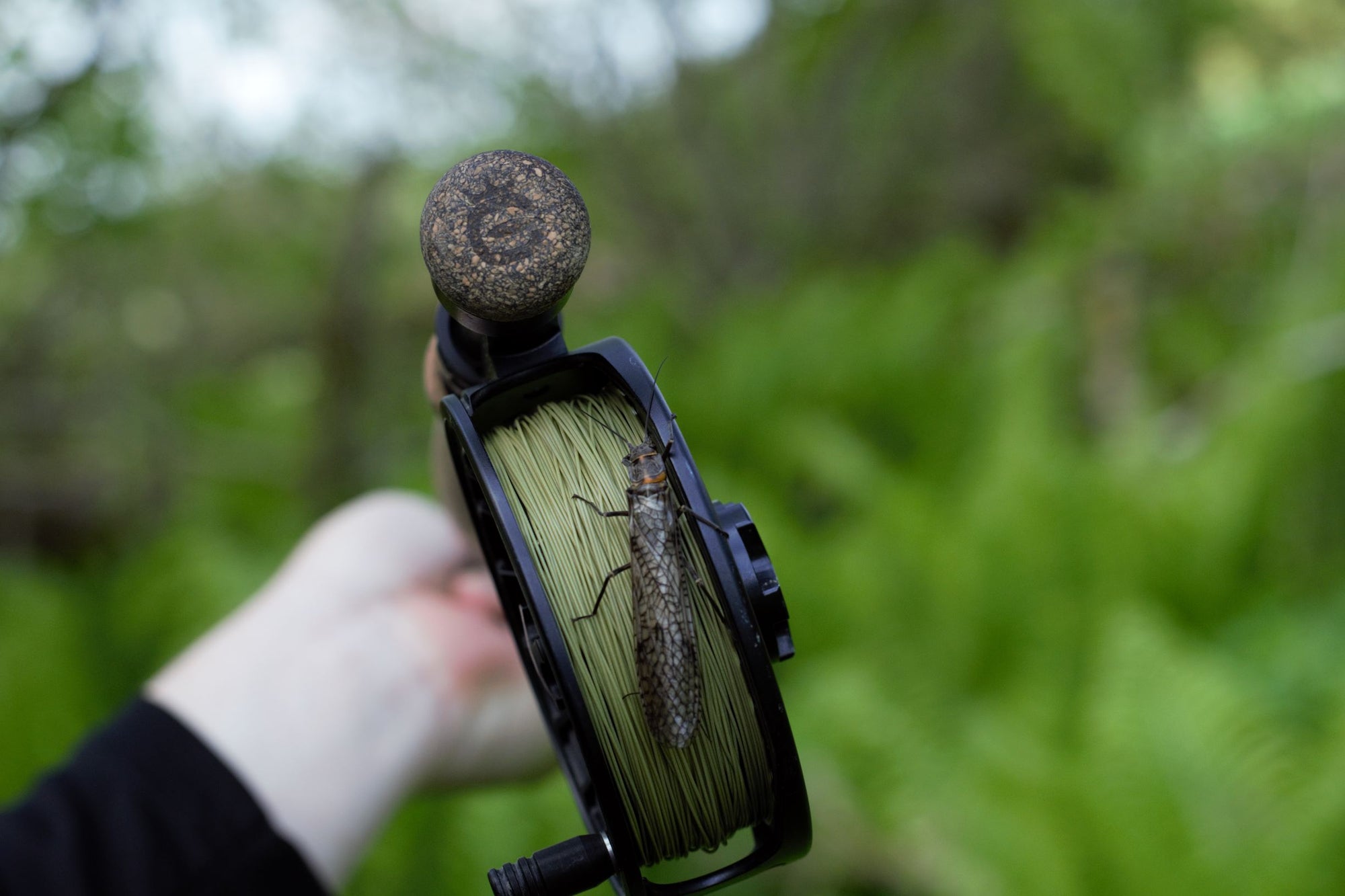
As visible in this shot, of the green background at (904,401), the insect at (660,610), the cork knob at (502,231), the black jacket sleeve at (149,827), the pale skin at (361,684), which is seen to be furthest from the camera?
the green background at (904,401)

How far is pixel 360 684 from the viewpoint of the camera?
177 cm

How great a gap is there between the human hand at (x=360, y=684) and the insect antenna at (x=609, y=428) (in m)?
0.78

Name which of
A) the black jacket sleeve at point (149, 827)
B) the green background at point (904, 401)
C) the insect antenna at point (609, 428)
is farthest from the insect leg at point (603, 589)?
the green background at point (904, 401)

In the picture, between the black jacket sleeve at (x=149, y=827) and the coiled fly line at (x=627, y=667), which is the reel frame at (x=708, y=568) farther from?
the black jacket sleeve at (x=149, y=827)

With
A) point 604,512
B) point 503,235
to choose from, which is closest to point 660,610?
point 604,512

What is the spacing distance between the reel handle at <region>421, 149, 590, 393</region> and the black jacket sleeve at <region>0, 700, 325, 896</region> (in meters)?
1.06

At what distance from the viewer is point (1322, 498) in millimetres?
4395

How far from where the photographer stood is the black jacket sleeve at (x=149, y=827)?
146cm

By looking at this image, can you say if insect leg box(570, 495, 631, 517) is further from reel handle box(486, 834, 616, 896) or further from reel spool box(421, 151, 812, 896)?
reel handle box(486, 834, 616, 896)

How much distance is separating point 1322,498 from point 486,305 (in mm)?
4659

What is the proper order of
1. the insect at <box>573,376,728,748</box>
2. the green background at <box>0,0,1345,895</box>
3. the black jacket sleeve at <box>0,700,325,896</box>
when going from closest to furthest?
the insect at <box>573,376,728,748</box>
the black jacket sleeve at <box>0,700,325,896</box>
the green background at <box>0,0,1345,895</box>

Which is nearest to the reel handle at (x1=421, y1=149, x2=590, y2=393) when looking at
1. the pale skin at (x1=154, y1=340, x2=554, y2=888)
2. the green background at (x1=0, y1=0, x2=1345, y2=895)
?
the pale skin at (x1=154, y1=340, x2=554, y2=888)

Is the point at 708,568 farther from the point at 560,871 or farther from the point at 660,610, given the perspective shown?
the point at 560,871

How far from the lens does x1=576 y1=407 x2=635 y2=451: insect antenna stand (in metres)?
1.11
